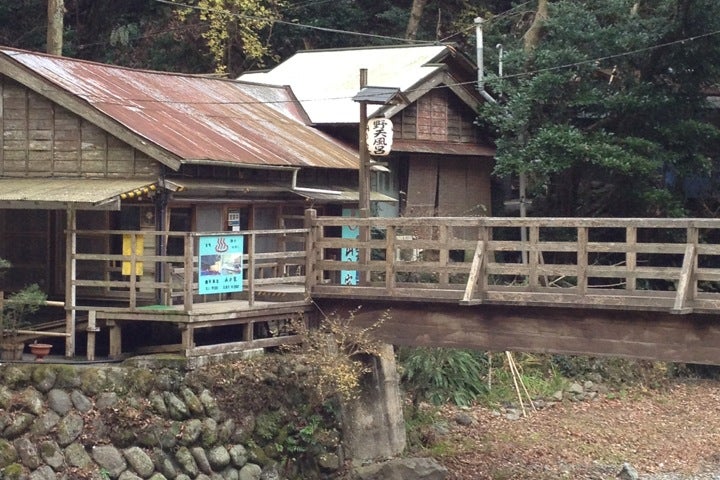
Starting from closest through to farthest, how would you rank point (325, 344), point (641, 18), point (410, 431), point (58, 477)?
point (58, 477) → point (325, 344) → point (410, 431) → point (641, 18)

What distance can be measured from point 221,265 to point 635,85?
13838 millimetres

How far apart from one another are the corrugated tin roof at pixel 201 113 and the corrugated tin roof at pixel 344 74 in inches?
31.9

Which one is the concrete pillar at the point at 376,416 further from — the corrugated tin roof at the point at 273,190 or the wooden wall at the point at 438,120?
the wooden wall at the point at 438,120

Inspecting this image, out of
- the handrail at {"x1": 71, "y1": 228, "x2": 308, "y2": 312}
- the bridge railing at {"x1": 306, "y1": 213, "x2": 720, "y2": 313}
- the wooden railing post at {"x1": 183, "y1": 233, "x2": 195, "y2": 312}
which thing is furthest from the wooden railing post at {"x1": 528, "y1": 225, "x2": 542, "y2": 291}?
the wooden railing post at {"x1": 183, "y1": 233, "x2": 195, "y2": 312}

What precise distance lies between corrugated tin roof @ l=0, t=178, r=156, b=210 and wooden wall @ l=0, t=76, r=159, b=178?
26cm

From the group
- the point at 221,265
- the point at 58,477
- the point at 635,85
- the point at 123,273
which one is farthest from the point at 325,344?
the point at 635,85

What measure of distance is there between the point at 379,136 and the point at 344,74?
697 centimetres

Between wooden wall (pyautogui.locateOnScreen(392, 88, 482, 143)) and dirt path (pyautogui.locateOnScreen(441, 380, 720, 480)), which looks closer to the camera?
dirt path (pyautogui.locateOnScreen(441, 380, 720, 480))

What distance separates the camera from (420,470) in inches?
736

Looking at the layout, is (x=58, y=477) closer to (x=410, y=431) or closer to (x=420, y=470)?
(x=420, y=470)

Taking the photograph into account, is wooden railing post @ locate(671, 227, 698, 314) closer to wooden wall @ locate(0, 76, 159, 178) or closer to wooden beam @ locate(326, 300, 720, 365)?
wooden beam @ locate(326, 300, 720, 365)

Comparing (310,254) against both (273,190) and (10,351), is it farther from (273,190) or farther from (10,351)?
(10,351)

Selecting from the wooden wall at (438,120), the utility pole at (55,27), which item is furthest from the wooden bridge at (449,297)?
the utility pole at (55,27)

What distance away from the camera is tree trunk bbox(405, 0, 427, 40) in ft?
116
